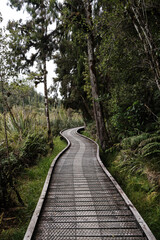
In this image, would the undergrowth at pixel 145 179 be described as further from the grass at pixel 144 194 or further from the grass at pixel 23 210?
the grass at pixel 23 210

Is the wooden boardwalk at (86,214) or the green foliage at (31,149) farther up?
the green foliage at (31,149)

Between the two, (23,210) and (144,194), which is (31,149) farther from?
(144,194)

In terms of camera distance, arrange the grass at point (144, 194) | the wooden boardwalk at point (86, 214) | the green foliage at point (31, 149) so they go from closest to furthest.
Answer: the wooden boardwalk at point (86, 214) < the grass at point (144, 194) < the green foliage at point (31, 149)

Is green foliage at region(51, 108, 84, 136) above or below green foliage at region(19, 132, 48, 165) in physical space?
above

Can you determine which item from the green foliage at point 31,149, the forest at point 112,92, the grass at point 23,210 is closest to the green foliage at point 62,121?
the forest at point 112,92

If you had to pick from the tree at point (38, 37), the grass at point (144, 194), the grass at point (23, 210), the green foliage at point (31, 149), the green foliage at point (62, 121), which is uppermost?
the tree at point (38, 37)

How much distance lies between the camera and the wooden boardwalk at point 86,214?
2971mm

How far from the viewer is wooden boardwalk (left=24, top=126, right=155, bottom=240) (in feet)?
9.75

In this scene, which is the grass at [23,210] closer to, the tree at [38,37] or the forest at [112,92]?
the forest at [112,92]

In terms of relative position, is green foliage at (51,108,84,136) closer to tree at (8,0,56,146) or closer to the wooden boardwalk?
tree at (8,0,56,146)

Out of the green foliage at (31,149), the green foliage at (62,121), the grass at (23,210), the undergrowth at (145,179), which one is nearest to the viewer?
the grass at (23,210)

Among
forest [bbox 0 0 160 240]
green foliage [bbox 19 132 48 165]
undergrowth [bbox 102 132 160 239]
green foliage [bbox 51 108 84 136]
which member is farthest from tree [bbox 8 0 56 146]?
green foliage [bbox 51 108 84 136]

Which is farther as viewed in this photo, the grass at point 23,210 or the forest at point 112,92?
the forest at point 112,92

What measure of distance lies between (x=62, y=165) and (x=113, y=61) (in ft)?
15.7
